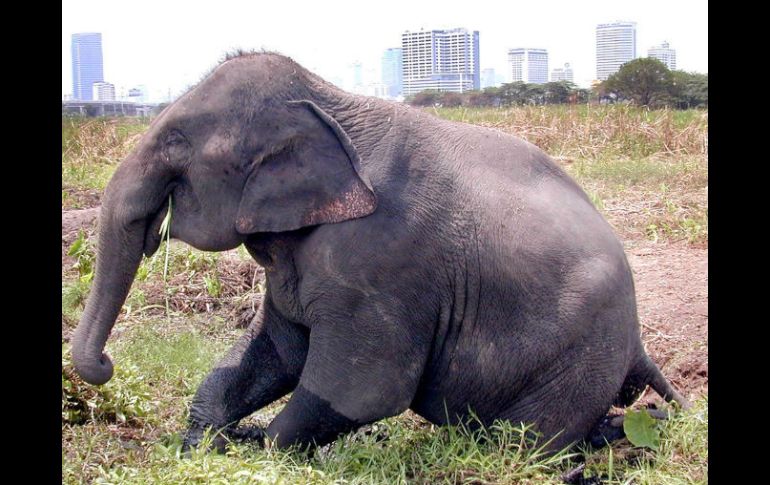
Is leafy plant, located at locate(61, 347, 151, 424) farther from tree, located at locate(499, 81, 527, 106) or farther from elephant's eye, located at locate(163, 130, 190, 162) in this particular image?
tree, located at locate(499, 81, 527, 106)

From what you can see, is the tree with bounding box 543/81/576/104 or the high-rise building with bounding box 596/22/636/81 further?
the high-rise building with bounding box 596/22/636/81

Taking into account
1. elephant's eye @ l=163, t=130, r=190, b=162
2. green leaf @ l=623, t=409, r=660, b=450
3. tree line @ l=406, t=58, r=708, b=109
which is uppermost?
tree line @ l=406, t=58, r=708, b=109

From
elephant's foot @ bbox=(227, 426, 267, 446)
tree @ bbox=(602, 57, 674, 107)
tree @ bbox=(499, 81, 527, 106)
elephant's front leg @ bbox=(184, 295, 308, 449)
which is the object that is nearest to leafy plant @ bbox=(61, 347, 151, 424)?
elephant's front leg @ bbox=(184, 295, 308, 449)

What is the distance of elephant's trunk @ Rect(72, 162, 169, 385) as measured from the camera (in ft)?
15.5

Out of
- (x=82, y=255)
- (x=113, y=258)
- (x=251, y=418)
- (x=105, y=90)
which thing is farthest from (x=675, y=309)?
(x=105, y=90)

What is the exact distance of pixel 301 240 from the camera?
4.81m

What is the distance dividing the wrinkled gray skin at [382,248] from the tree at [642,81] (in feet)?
74.7

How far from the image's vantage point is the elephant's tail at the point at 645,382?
540 cm

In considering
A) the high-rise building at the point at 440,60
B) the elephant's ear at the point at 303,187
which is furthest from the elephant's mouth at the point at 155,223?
the high-rise building at the point at 440,60

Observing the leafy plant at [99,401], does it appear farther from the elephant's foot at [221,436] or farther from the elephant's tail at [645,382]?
the elephant's tail at [645,382]

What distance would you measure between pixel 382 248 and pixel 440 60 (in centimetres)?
3315

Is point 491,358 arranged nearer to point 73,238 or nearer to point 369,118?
point 369,118

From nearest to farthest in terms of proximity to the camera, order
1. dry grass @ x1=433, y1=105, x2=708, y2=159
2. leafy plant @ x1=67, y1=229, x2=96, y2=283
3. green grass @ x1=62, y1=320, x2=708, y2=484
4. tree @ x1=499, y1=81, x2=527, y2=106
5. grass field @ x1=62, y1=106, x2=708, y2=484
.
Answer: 1. green grass @ x1=62, y1=320, x2=708, y2=484
2. grass field @ x1=62, y1=106, x2=708, y2=484
3. leafy plant @ x1=67, y1=229, x2=96, y2=283
4. dry grass @ x1=433, y1=105, x2=708, y2=159
5. tree @ x1=499, y1=81, x2=527, y2=106
